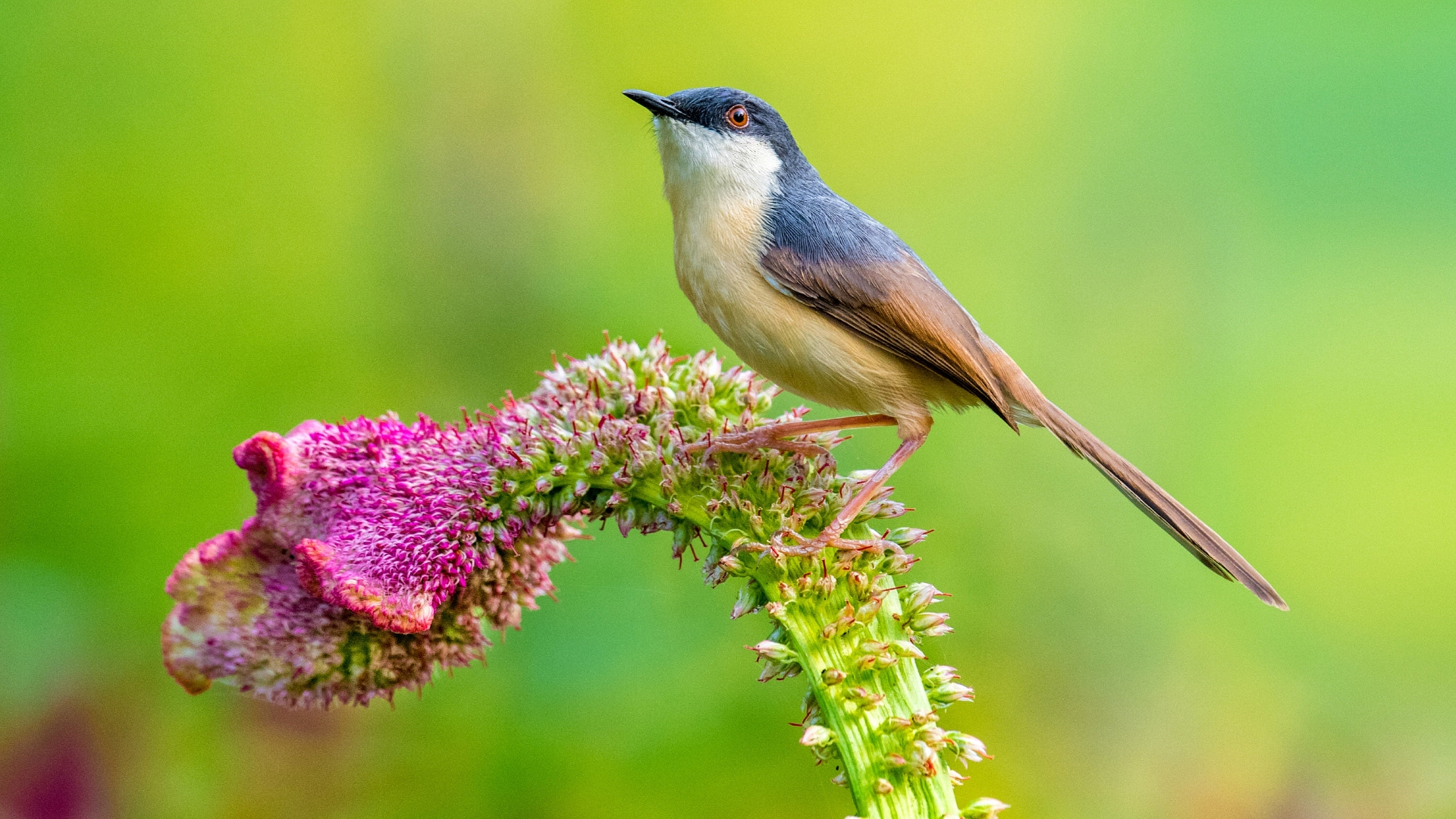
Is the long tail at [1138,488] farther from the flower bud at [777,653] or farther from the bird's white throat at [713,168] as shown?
the flower bud at [777,653]

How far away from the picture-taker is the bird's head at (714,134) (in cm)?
220

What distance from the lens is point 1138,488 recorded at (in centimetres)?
199

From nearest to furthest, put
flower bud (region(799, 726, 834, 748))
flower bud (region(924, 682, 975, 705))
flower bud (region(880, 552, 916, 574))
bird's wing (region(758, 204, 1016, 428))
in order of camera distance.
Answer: flower bud (region(799, 726, 834, 748)), flower bud (region(924, 682, 975, 705)), flower bud (region(880, 552, 916, 574)), bird's wing (region(758, 204, 1016, 428))

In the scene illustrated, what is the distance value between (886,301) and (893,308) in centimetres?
2

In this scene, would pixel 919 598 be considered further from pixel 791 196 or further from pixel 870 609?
pixel 791 196

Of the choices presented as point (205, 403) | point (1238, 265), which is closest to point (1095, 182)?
point (1238, 265)

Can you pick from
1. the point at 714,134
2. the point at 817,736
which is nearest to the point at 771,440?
the point at 817,736

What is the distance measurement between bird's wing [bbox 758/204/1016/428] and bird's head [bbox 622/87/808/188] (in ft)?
0.69

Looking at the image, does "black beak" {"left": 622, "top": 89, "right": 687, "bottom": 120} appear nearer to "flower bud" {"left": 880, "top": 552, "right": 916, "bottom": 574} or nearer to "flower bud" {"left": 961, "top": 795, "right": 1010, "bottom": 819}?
"flower bud" {"left": 880, "top": 552, "right": 916, "bottom": 574}

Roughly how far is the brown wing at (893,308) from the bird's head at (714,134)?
0.82ft

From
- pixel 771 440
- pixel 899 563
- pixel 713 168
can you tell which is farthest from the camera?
pixel 713 168

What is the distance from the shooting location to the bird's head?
7.23 feet

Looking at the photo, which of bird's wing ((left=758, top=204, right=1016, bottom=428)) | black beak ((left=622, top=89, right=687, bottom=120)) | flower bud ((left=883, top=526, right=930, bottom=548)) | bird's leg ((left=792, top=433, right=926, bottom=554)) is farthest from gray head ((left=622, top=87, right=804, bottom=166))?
flower bud ((left=883, top=526, right=930, bottom=548))

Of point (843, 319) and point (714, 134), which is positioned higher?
point (714, 134)
